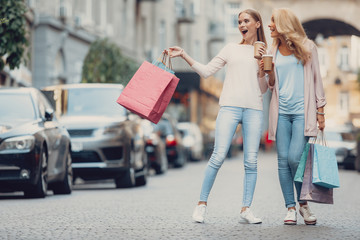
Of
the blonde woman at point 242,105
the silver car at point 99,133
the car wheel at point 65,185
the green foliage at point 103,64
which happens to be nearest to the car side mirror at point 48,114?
the car wheel at point 65,185

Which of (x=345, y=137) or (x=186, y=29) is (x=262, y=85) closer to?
(x=345, y=137)

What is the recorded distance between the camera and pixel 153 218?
9.84 metres

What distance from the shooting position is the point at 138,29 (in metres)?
46.2

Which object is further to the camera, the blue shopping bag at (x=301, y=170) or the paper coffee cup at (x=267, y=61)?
the blue shopping bag at (x=301, y=170)

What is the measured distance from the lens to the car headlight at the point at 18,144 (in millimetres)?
12555

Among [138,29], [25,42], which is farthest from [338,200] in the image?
[138,29]

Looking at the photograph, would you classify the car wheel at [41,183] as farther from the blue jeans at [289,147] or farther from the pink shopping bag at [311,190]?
the pink shopping bag at [311,190]

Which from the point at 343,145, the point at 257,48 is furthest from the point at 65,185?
the point at 343,145

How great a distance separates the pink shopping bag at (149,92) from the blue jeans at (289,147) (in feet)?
3.57

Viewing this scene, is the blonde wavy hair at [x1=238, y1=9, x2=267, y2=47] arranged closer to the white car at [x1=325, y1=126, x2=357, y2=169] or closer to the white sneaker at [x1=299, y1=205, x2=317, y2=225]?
the white sneaker at [x1=299, y1=205, x2=317, y2=225]

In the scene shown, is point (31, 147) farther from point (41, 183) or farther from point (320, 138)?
point (320, 138)

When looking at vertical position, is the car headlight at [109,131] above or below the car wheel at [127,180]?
above

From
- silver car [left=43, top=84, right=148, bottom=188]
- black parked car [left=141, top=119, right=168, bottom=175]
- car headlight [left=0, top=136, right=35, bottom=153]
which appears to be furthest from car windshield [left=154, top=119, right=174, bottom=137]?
car headlight [left=0, top=136, right=35, bottom=153]

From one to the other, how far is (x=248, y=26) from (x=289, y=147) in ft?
3.93
